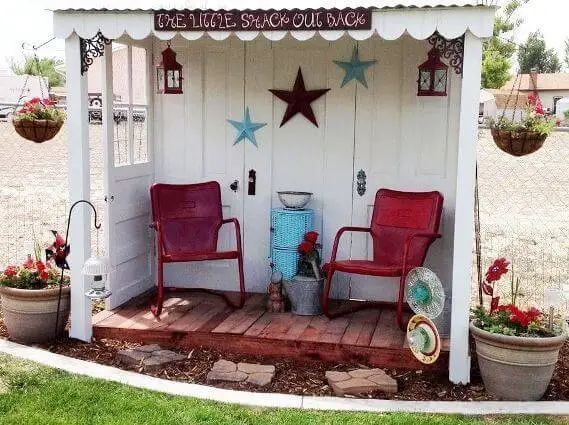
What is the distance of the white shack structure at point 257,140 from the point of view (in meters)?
4.64

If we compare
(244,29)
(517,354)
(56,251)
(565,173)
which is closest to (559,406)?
(517,354)

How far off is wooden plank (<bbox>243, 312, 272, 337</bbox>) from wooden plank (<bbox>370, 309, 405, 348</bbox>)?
2.36ft

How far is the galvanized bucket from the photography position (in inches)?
200

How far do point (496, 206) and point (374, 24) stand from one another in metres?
6.55

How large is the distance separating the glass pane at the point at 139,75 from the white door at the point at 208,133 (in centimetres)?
12

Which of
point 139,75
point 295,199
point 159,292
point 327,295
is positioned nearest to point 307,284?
point 327,295

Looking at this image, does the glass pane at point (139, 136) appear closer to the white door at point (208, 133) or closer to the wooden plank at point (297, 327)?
the white door at point (208, 133)

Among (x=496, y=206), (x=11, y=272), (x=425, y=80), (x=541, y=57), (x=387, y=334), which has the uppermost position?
(x=541, y=57)

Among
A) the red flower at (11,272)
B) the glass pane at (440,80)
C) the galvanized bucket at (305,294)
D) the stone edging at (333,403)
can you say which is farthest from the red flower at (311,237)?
the red flower at (11,272)

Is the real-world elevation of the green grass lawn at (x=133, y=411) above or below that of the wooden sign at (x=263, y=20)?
below

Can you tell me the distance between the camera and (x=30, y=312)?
4.62 meters

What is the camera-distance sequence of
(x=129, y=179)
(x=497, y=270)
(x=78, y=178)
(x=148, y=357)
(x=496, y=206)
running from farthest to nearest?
(x=496, y=206) → (x=129, y=179) → (x=78, y=178) → (x=148, y=357) → (x=497, y=270)

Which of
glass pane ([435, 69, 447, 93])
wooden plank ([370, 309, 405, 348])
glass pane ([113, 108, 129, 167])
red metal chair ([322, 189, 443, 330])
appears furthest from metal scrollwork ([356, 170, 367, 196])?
glass pane ([113, 108, 129, 167])

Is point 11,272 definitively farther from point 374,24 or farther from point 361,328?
point 374,24
